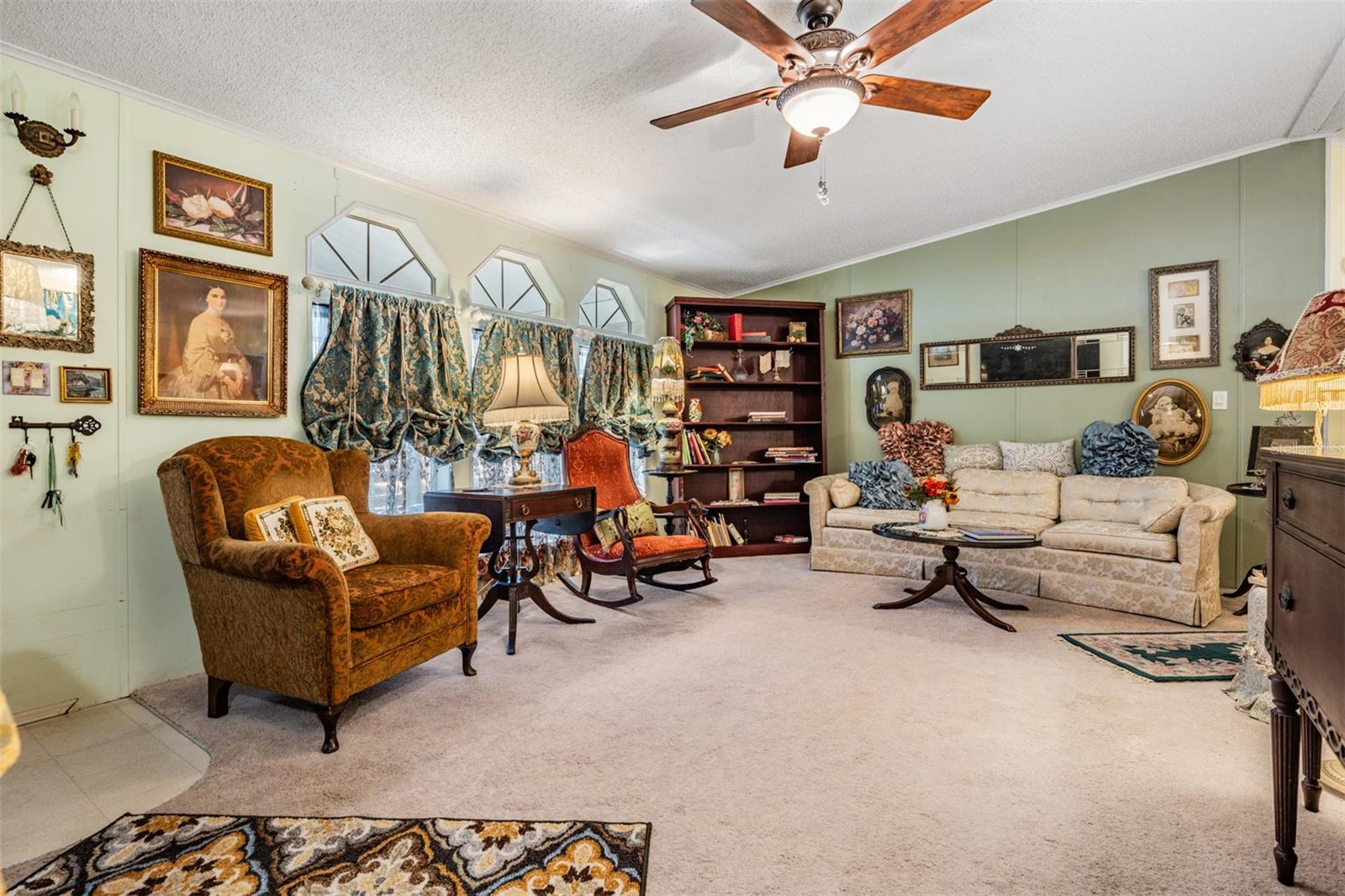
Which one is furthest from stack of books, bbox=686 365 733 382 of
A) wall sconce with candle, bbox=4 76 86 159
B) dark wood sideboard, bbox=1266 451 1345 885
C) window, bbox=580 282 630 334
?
dark wood sideboard, bbox=1266 451 1345 885

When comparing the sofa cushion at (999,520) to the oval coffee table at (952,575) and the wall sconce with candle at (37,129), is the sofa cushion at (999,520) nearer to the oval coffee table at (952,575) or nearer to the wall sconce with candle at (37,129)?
the oval coffee table at (952,575)

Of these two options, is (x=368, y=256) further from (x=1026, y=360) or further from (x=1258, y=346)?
(x=1258, y=346)

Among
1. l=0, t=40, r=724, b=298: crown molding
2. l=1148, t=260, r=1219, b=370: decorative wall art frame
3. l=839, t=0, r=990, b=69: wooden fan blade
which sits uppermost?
l=0, t=40, r=724, b=298: crown molding

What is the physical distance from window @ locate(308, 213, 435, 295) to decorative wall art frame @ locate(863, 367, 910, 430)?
3834 millimetres

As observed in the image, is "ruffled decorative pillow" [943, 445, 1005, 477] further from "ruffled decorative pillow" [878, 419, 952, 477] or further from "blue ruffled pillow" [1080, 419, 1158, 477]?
"blue ruffled pillow" [1080, 419, 1158, 477]

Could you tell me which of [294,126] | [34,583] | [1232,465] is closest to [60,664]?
[34,583]

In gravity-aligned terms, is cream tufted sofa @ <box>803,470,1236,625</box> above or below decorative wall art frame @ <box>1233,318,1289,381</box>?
below

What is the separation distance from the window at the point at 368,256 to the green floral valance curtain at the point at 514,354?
509 mm

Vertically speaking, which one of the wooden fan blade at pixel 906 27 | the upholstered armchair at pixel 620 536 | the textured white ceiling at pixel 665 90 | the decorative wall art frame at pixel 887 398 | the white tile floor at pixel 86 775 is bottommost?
the white tile floor at pixel 86 775

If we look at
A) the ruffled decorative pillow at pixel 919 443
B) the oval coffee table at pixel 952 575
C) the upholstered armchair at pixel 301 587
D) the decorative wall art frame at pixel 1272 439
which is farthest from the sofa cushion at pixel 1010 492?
the upholstered armchair at pixel 301 587

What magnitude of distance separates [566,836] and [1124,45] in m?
3.84

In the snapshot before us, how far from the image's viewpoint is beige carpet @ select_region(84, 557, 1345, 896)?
155 cm

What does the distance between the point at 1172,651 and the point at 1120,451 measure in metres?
1.83

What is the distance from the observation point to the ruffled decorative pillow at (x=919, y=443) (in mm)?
5211
